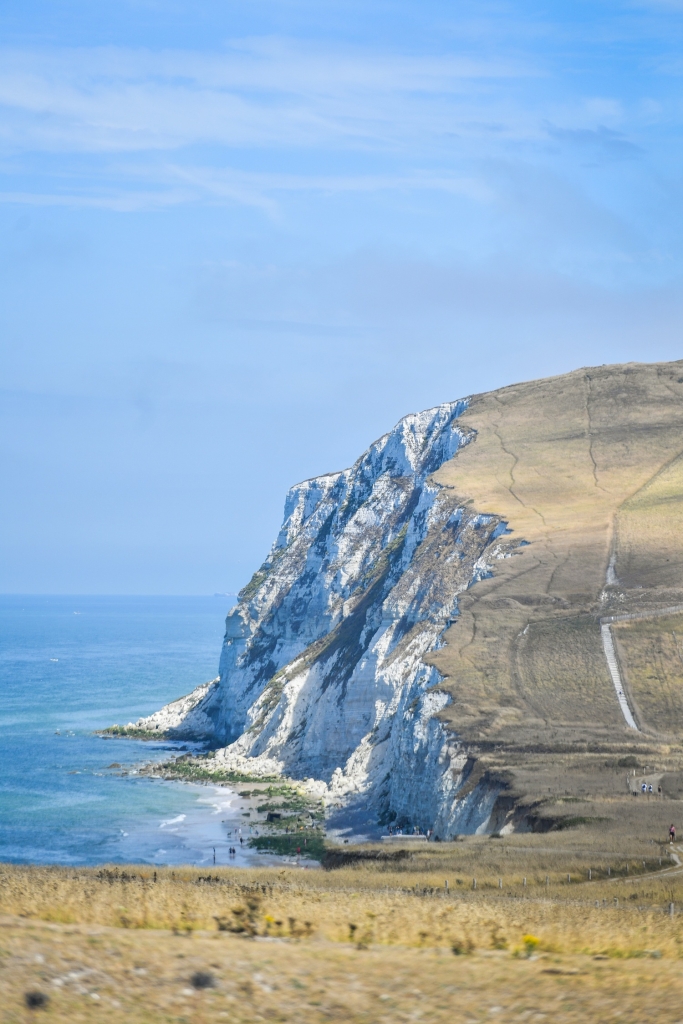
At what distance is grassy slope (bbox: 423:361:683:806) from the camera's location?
2532 inches

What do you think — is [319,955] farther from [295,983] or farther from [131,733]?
[131,733]

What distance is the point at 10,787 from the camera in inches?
3506

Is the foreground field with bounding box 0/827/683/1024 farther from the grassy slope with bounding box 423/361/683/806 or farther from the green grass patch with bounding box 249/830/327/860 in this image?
the green grass patch with bounding box 249/830/327/860

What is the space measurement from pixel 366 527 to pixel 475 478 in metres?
19.8

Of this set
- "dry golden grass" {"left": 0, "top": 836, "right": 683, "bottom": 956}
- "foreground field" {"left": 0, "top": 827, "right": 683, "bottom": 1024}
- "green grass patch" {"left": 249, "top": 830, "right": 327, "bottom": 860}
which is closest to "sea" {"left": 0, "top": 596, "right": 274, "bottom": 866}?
"green grass patch" {"left": 249, "top": 830, "right": 327, "bottom": 860}

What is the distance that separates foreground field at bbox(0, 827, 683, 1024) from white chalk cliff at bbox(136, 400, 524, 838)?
29.9m

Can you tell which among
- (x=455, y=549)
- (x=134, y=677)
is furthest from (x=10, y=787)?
(x=134, y=677)

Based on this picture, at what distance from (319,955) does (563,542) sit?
78554mm

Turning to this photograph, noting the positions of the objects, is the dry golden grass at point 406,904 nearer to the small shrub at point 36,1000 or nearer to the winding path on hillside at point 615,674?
the small shrub at point 36,1000

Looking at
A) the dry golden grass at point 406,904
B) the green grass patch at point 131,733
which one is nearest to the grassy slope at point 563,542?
the dry golden grass at point 406,904

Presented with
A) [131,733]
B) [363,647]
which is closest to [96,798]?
[363,647]

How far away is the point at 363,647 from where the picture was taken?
10069 centimetres

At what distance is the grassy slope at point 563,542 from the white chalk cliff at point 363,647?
9.39 ft

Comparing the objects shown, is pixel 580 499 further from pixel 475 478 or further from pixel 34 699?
pixel 34 699
